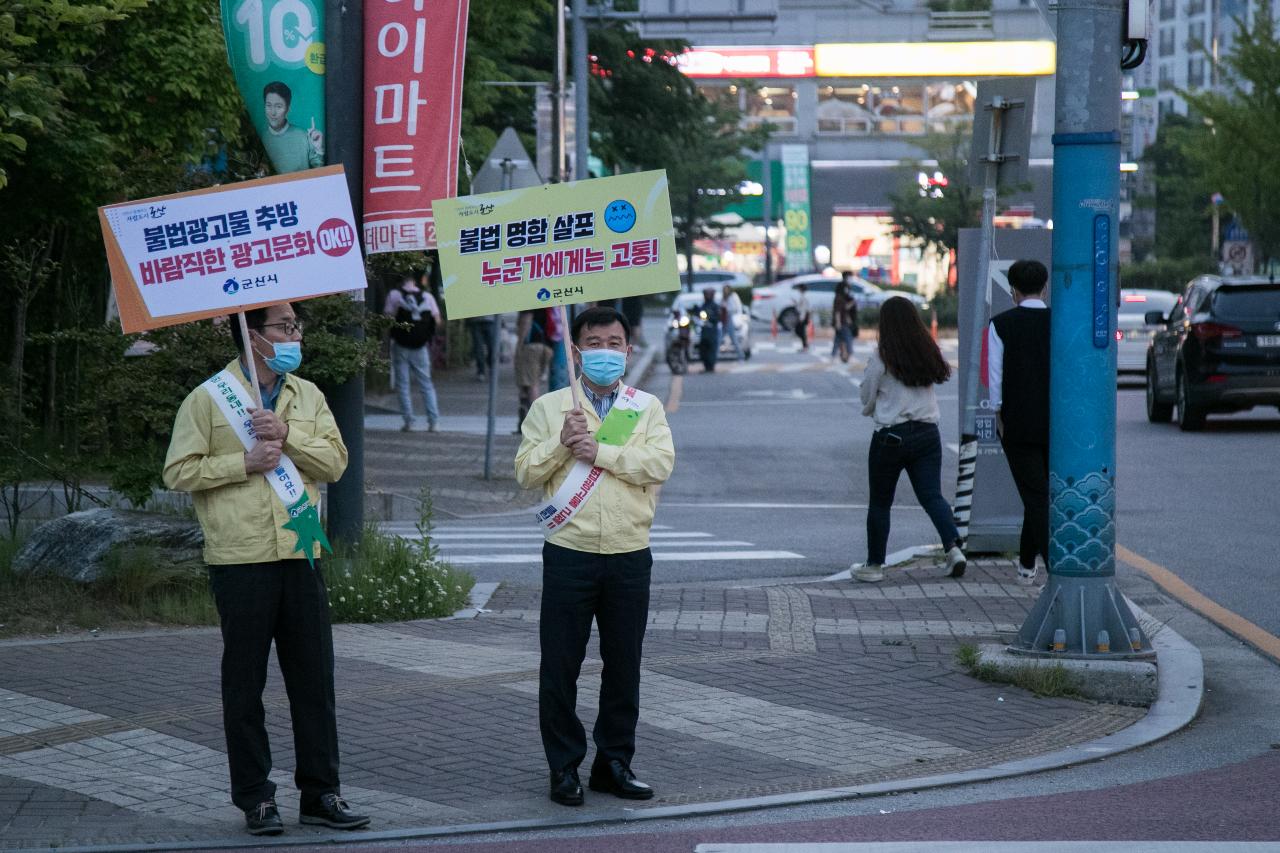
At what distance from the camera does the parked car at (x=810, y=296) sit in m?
54.2

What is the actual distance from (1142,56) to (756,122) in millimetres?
69600

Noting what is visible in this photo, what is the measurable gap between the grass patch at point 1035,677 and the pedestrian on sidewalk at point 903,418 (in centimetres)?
277

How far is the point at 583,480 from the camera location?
6.02 m

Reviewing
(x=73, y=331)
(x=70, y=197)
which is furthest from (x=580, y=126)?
(x=73, y=331)

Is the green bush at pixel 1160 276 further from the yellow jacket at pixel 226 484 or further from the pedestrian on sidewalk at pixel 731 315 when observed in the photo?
the yellow jacket at pixel 226 484

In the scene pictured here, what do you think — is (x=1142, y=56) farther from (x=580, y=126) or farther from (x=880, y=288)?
(x=880, y=288)

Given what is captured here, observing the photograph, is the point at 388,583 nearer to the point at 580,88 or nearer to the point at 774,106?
the point at 580,88

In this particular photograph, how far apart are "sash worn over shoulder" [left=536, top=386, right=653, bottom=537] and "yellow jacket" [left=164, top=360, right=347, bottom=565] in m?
0.79

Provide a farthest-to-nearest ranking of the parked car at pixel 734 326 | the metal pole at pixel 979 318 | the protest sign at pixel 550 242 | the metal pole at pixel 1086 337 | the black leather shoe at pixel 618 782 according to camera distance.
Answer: the parked car at pixel 734 326 → the metal pole at pixel 979 318 → the metal pole at pixel 1086 337 → the protest sign at pixel 550 242 → the black leather shoe at pixel 618 782

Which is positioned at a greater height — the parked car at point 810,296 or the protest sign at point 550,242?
the protest sign at point 550,242

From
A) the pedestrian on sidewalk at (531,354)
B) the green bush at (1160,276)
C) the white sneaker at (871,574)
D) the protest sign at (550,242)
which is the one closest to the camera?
the protest sign at (550,242)

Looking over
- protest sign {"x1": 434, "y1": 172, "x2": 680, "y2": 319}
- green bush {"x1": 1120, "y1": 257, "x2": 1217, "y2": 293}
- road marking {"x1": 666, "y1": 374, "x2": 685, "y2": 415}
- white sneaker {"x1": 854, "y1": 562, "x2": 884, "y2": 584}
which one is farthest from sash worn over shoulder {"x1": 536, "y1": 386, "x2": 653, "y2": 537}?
green bush {"x1": 1120, "y1": 257, "x2": 1217, "y2": 293}

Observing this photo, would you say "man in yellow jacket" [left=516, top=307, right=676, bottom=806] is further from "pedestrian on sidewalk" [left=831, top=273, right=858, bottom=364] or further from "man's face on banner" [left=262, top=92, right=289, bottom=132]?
"pedestrian on sidewalk" [left=831, top=273, right=858, bottom=364]

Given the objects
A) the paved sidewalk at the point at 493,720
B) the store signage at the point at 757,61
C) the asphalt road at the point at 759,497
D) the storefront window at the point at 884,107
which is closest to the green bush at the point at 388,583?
the paved sidewalk at the point at 493,720
